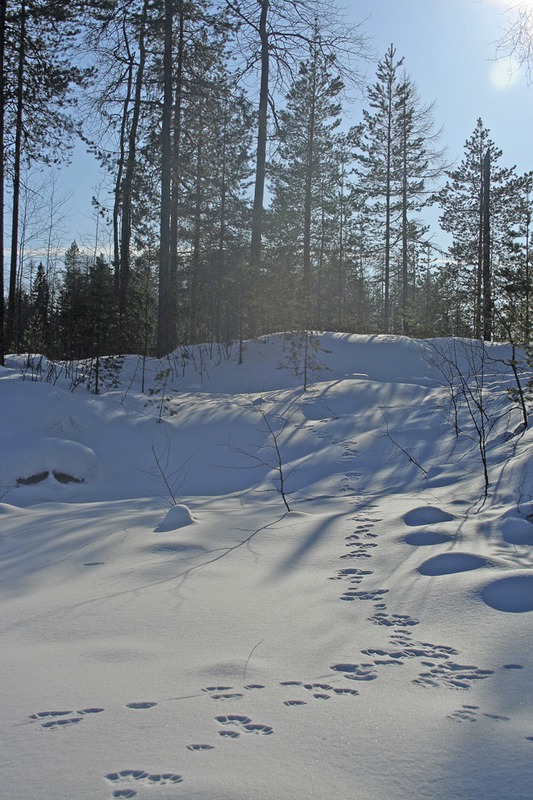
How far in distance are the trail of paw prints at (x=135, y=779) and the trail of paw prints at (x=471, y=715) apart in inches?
33.6

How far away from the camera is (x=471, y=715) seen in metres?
1.75

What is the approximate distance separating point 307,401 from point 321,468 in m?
2.86

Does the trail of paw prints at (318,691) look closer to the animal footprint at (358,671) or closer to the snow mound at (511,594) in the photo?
the animal footprint at (358,671)

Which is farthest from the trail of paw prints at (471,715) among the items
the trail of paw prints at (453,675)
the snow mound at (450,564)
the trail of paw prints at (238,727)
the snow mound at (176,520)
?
the snow mound at (176,520)

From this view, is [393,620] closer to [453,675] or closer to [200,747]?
[453,675]

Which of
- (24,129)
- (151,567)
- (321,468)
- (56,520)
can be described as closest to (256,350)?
(321,468)

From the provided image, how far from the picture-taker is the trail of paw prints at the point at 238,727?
166cm

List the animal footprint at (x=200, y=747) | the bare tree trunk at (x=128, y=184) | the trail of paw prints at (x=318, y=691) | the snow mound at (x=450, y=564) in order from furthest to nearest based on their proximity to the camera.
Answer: the bare tree trunk at (x=128, y=184), the snow mound at (x=450, y=564), the trail of paw prints at (x=318, y=691), the animal footprint at (x=200, y=747)

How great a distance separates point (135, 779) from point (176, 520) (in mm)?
2811

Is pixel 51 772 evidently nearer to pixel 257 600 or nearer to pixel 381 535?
pixel 257 600

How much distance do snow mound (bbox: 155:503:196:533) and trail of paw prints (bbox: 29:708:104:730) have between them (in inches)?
90.5

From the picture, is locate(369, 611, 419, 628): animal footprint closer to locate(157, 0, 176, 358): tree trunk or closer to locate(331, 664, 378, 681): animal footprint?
locate(331, 664, 378, 681): animal footprint

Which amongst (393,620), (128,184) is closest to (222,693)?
(393,620)

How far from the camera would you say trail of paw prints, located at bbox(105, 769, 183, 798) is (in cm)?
141
